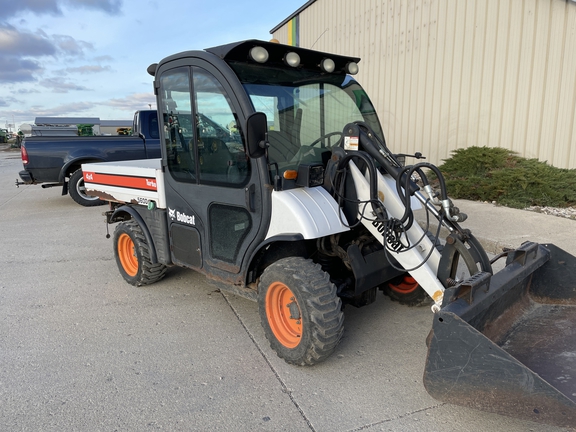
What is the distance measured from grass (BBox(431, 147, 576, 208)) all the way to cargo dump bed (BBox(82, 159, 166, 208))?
5.33 meters

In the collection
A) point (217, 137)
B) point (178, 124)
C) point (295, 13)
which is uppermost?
point (295, 13)

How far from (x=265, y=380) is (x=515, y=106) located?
700 centimetres

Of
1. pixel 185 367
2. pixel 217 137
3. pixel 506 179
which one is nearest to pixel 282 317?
pixel 185 367

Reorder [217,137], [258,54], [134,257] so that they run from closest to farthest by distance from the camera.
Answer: [258,54]
[217,137]
[134,257]

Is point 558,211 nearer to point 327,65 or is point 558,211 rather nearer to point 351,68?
point 351,68

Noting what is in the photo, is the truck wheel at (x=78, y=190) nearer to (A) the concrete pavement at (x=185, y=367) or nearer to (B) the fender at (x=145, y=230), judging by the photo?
(A) the concrete pavement at (x=185, y=367)

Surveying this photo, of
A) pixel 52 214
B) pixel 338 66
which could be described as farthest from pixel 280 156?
pixel 52 214

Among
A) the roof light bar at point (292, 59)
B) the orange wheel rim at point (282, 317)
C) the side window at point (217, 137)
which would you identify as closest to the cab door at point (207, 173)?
the side window at point (217, 137)

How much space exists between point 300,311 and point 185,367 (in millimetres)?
914

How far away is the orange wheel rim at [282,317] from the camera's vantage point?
3.16 m

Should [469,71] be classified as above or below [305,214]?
above

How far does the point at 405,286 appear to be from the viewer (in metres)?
4.04

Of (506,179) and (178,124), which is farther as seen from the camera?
(506,179)

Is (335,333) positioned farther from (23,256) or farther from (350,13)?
(350,13)
